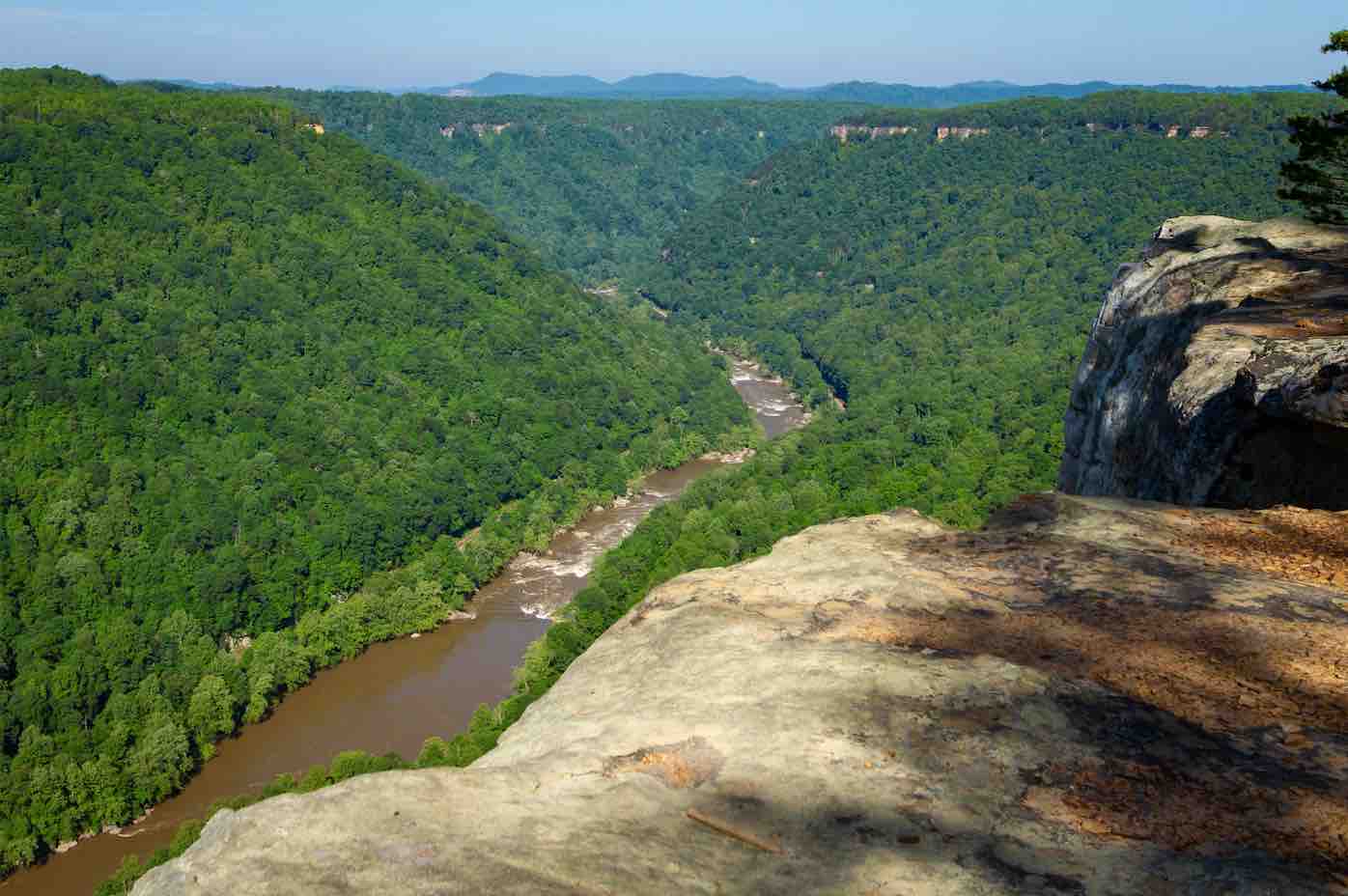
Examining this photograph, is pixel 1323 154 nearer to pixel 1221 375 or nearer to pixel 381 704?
pixel 1221 375

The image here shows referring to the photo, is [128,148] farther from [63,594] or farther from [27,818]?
[27,818]

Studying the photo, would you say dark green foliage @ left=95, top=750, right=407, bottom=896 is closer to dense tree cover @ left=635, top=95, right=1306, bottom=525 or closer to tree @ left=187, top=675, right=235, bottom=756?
tree @ left=187, top=675, right=235, bottom=756

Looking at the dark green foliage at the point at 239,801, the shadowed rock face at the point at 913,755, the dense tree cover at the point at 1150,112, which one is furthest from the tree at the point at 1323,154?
the dense tree cover at the point at 1150,112

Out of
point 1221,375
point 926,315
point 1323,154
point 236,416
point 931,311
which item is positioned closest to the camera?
point 1221,375

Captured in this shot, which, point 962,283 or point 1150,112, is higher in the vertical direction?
point 1150,112

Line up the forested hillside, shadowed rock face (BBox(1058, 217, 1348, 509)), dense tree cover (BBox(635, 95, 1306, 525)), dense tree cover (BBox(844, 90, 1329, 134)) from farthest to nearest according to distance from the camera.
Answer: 1. dense tree cover (BBox(844, 90, 1329, 134))
2. dense tree cover (BBox(635, 95, 1306, 525))
3. the forested hillside
4. shadowed rock face (BBox(1058, 217, 1348, 509))

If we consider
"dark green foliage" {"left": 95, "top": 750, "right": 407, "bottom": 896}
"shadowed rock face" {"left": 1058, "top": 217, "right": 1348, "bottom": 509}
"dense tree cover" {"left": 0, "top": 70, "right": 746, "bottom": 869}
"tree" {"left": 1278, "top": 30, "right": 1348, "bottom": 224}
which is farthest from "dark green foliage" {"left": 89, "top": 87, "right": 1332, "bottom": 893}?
"tree" {"left": 1278, "top": 30, "right": 1348, "bottom": 224}

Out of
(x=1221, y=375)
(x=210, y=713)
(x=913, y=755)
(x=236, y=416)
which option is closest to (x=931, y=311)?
(x=236, y=416)
